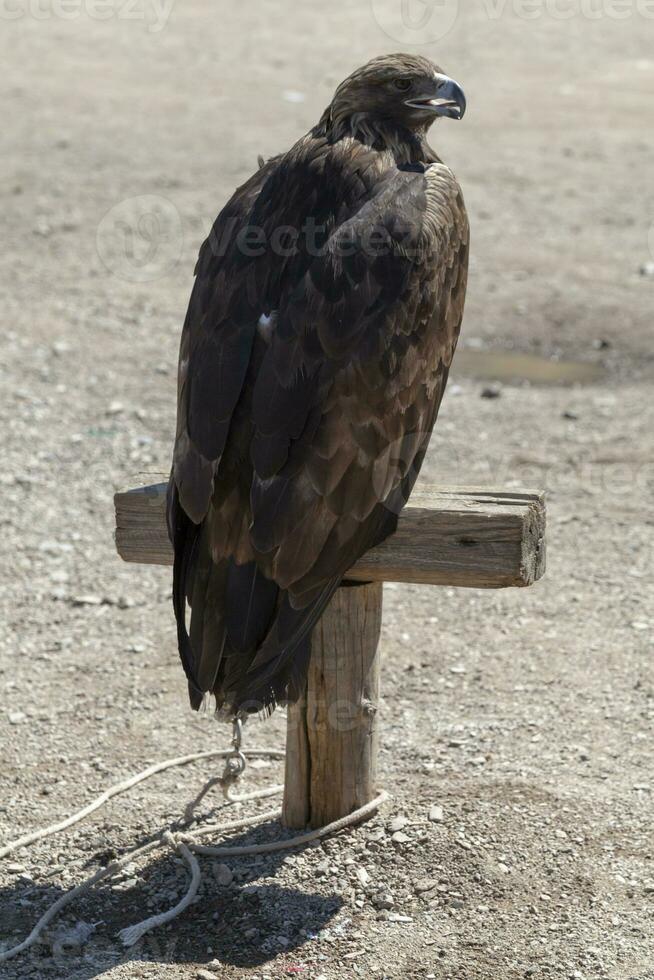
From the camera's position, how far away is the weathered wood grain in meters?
3.61

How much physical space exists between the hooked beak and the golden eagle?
29 centimetres

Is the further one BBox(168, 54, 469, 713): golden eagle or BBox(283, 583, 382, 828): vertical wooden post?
BBox(283, 583, 382, 828): vertical wooden post

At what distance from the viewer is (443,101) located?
156 inches

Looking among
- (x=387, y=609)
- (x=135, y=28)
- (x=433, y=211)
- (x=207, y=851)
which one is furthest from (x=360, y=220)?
(x=135, y=28)

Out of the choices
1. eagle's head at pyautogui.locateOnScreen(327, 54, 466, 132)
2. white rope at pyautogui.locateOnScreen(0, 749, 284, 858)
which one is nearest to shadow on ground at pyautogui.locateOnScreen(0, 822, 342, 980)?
white rope at pyautogui.locateOnScreen(0, 749, 284, 858)

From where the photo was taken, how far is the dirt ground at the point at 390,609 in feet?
12.4

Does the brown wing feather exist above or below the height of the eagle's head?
below

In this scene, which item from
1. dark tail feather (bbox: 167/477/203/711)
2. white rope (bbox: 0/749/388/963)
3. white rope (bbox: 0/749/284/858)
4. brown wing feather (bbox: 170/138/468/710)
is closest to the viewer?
Answer: brown wing feather (bbox: 170/138/468/710)

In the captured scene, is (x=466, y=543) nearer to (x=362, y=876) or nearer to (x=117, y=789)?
(x=362, y=876)

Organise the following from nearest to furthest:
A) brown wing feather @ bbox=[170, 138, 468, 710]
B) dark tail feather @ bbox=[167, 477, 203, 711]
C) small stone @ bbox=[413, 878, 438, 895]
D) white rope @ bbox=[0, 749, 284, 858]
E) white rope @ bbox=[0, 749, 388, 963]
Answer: brown wing feather @ bbox=[170, 138, 468, 710] → dark tail feather @ bbox=[167, 477, 203, 711] → white rope @ bbox=[0, 749, 388, 963] → small stone @ bbox=[413, 878, 438, 895] → white rope @ bbox=[0, 749, 284, 858]

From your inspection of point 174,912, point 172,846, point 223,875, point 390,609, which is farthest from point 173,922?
point 390,609

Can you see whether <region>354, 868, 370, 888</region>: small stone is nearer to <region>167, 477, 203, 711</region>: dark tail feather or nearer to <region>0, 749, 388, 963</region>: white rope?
A: <region>0, 749, 388, 963</region>: white rope

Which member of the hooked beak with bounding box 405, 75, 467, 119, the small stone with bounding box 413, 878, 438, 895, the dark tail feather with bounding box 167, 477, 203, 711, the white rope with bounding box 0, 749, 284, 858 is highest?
the hooked beak with bounding box 405, 75, 467, 119

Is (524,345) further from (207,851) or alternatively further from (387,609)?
(207,851)
